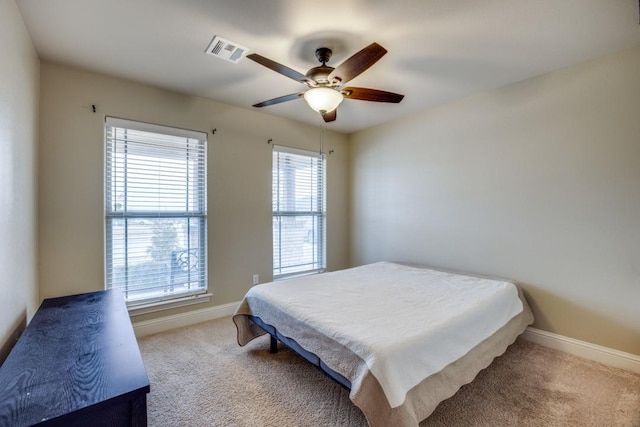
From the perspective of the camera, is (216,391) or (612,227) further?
(612,227)

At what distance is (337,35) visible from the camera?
199 cm

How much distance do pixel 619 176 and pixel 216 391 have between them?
340 cm

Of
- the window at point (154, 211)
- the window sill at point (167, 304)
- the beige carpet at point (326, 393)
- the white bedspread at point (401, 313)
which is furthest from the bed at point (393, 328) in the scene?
the window at point (154, 211)

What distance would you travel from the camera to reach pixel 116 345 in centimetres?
143

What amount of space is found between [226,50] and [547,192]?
9.78 feet

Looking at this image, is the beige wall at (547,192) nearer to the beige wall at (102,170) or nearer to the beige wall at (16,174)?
the beige wall at (102,170)

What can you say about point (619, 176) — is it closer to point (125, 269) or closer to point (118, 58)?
point (118, 58)

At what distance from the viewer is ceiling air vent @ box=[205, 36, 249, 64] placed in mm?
2074

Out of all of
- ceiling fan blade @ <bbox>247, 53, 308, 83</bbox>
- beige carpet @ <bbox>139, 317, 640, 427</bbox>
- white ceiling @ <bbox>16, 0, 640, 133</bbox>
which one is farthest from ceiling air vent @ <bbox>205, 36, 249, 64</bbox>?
beige carpet @ <bbox>139, 317, 640, 427</bbox>

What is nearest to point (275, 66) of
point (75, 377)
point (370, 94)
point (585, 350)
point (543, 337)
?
Answer: point (370, 94)

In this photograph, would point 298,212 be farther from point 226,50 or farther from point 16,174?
point 16,174

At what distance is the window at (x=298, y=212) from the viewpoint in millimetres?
3793

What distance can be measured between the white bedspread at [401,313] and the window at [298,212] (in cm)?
113

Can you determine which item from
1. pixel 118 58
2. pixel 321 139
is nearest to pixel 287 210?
pixel 321 139
